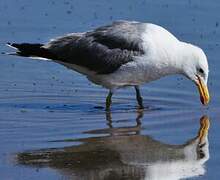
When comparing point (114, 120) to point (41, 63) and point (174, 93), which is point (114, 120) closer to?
point (174, 93)

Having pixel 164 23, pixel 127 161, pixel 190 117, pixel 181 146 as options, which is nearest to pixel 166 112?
pixel 190 117

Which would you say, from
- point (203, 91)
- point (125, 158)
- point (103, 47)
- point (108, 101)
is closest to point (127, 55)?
point (103, 47)

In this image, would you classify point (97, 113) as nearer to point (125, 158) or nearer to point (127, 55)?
point (127, 55)

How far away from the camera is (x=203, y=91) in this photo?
1077cm

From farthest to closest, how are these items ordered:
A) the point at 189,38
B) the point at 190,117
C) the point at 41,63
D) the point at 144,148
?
the point at 189,38
the point at 41,63
the point at 190,117
the point at 144,148

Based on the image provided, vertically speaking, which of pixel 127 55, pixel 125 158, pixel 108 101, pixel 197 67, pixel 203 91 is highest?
pixel 127 55

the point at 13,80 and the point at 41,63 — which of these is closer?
the point at 13,80

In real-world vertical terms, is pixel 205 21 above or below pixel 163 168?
above

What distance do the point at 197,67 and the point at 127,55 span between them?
2.79 ft

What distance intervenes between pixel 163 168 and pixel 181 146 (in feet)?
2.87

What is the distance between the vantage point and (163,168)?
845 centimetres

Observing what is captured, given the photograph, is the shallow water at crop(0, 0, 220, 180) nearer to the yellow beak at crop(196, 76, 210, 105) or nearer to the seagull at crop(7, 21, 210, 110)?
the yellow beak at crop(196, 76, 210, 105)

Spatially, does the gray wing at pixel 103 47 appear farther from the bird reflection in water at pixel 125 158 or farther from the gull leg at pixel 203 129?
the bird reflection in water at pixel 125 158

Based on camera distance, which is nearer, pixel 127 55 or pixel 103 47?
pixel 127 55
